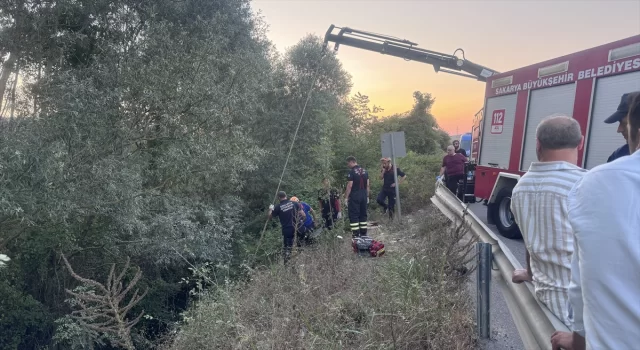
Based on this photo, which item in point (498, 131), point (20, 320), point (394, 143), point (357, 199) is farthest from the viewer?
point (394, 143)

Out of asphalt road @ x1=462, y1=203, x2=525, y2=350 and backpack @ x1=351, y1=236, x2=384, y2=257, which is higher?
asphalt road @ x1=462, y1=203, x2=525, y2=350

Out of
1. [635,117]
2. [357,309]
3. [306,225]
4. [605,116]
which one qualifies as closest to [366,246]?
[306,225]

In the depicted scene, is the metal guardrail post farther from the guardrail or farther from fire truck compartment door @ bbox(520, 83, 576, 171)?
fire truck compartment door @ bbox(520, 83, 576, 171)

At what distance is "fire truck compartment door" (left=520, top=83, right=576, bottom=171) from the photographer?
659cm

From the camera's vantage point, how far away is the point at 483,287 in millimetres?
3301

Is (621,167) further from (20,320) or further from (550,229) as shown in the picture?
(20,320)

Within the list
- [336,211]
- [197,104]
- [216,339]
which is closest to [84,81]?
[197,104]

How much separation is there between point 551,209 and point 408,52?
486 inches

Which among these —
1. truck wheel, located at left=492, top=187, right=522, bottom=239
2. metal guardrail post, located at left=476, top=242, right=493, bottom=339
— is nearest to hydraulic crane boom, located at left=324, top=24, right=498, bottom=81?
truck wheel, located at left=492, top=187, right=522, bottom=239

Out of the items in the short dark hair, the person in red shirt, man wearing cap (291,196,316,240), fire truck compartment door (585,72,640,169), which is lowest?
man wearing cap (291,196,316,240)

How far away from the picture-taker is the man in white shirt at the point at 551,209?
209 cm

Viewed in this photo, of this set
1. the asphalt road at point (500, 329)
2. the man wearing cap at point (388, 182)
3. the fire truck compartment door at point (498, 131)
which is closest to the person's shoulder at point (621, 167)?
the asphalt road at point (500, 329)

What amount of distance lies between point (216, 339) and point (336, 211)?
5223 mm

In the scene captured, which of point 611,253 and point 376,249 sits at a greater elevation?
point 611,253
